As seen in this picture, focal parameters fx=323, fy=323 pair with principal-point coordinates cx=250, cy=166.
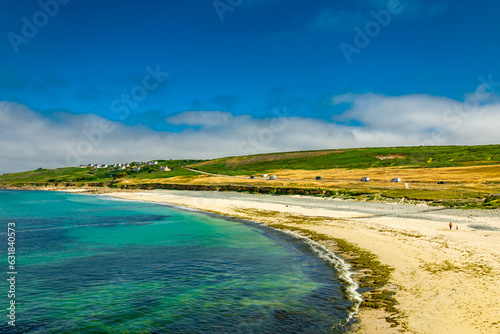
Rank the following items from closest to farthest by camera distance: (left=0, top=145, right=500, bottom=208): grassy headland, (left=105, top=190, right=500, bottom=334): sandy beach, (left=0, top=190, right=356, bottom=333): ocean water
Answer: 1. (left=105, top=190, right=500, bottom=334): sandy beach
2. (left=0, top=190, right=356, bottom=333): ocean water
3. (left=0, top=145, right=500, bottom=208): grassy headland

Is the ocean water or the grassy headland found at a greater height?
the grassy headland

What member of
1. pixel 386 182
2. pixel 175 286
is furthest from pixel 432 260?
pixel 386 182

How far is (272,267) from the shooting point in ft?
74.2

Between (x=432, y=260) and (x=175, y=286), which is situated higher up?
(x=432, y=260)

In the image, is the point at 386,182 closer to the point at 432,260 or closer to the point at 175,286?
the point at 432,260

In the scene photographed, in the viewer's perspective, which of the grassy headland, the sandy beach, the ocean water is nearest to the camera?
the sandy beach

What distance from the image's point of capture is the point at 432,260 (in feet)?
71.3

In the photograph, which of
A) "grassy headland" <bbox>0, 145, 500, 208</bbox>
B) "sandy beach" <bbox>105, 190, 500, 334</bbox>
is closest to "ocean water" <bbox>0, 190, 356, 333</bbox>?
"sandy beach" <bbox>105, 190, 500, 334</bbox>

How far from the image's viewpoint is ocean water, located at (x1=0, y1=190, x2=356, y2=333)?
45.9 ft

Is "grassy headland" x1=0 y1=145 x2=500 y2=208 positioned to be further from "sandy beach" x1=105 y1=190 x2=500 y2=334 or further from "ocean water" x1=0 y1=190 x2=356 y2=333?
"ocean water" x1=0 y1=190 x2=356 y2=333

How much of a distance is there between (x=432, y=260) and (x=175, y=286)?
16877mm

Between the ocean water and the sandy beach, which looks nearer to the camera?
the sandy beach

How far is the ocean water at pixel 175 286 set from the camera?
45.9 feet

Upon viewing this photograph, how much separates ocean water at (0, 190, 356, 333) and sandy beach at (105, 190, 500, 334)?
10.2 ft
